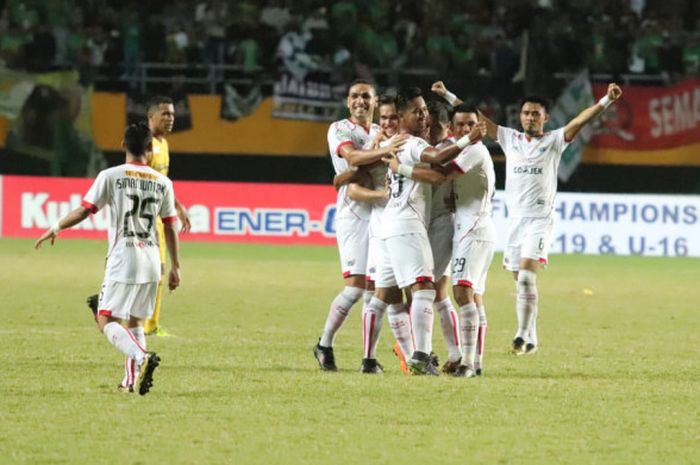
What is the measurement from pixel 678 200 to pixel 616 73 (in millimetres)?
3549

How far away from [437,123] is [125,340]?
277cm

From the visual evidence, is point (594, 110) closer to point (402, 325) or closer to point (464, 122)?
point (464, 122)

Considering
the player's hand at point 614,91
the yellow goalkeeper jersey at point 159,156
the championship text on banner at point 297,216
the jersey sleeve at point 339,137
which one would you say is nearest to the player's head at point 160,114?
the yellow goalkeeper jersey at point 159,156

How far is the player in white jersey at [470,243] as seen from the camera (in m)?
10.8

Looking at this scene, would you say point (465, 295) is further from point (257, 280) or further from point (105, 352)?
point (257, 280)

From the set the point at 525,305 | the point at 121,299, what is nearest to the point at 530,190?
the point at 525,305

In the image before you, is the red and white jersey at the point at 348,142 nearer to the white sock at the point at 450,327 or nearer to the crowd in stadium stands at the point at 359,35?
the white sock at the point at 450,327

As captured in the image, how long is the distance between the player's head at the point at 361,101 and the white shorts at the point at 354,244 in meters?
0.76

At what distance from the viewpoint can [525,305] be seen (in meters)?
13.0

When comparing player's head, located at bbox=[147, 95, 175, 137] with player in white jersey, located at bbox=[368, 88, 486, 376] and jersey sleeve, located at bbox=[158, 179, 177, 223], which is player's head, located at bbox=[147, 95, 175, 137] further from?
jersey sleeve, located at bbox=[158, 179, 177, 223]

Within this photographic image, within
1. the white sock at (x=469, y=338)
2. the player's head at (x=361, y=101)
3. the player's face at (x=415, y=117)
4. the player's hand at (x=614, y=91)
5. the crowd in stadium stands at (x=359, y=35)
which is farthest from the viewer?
the crowd in stadium stands at (x=359, y=35)

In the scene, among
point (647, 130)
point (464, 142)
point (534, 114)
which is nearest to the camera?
point (464, 142)

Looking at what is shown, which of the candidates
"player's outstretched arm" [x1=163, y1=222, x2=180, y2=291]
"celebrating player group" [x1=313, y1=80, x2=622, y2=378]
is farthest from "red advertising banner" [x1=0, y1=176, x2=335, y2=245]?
"player's outstretched arm" [x1=163, y1=222, x2=180, y2=291]

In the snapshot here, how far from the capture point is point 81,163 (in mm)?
25953
